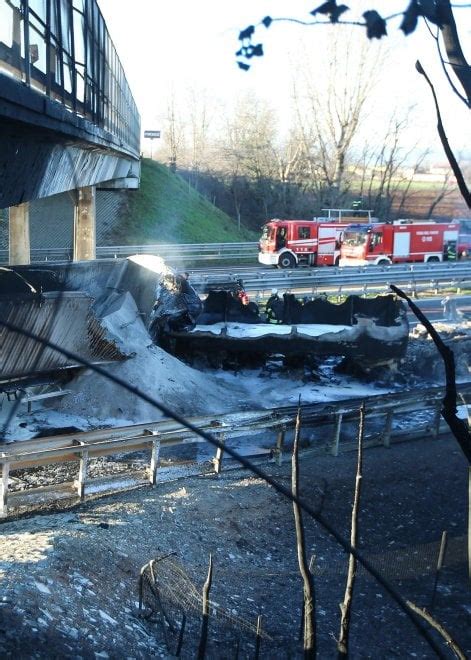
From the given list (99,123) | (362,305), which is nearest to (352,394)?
(362,305)

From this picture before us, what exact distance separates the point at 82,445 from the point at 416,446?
493 centimetres

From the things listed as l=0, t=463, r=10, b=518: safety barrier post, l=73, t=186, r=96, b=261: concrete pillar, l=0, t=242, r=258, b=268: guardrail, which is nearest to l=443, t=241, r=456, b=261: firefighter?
l=0, t=242, r=258, b=268: guardrail

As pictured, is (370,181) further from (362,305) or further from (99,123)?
(99,123)

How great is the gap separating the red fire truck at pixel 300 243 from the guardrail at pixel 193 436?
22148 millimetres

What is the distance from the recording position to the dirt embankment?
15.8 ft

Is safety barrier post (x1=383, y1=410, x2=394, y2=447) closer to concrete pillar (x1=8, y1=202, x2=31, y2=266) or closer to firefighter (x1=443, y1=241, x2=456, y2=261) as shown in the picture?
concrete pillar (x1=8, y1=202, x2=31, y2=266)

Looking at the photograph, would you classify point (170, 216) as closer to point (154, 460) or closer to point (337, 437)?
point (337, 437)

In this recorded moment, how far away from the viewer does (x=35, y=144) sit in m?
7.04

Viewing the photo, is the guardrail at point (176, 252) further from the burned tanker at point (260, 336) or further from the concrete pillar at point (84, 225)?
the burned tanker at point (260, 336)

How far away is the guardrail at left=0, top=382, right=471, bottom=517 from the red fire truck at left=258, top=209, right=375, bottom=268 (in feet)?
72.7

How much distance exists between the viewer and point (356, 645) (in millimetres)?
5391

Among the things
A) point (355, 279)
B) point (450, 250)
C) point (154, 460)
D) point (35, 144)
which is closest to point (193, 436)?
point (154, 460)

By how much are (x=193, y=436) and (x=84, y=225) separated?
1541cm

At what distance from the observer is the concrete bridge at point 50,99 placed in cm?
579
